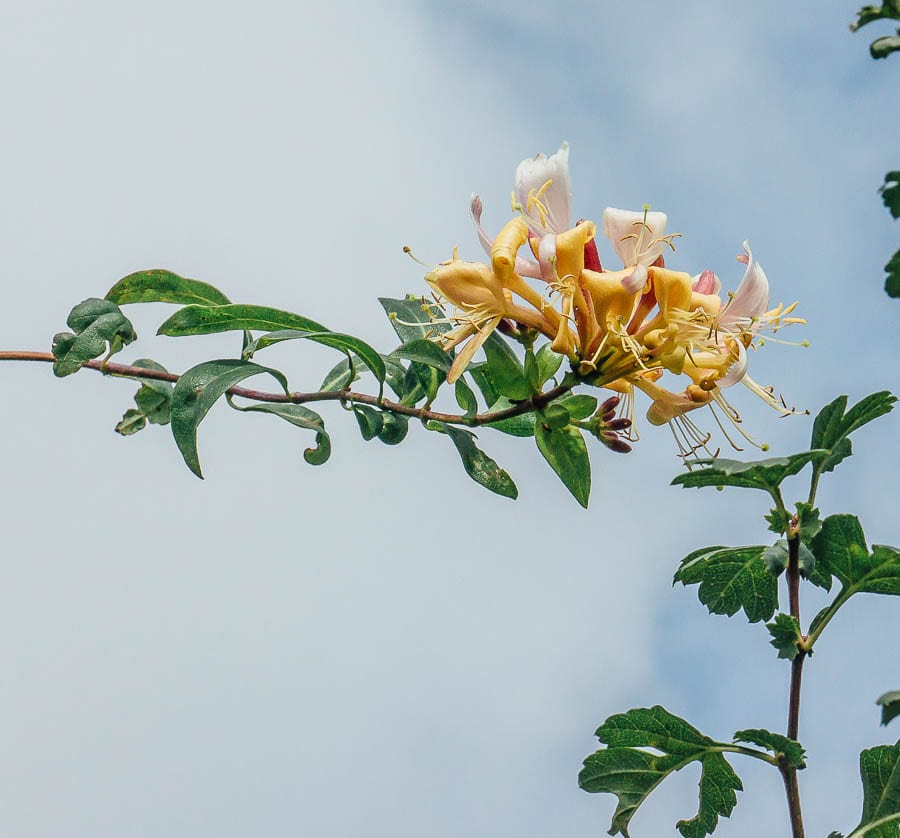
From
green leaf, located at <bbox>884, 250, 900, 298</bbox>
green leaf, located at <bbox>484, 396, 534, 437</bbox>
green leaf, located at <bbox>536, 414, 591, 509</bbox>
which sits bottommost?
green leaf, located at <bbox>884, 250, 900, 298</bbox>

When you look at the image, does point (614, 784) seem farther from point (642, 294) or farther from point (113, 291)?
→ point (113, 291)

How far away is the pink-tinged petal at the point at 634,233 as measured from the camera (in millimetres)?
1034

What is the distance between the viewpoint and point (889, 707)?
0.51 m

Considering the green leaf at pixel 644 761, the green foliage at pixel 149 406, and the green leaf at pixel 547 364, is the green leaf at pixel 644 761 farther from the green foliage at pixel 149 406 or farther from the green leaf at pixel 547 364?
the green foliage at pixel 149 406

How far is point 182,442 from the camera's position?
94 cm

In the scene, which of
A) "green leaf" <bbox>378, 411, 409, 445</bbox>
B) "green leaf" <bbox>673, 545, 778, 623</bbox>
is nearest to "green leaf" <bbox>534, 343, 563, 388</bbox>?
"green leaf" <bbox>378, 411, 409, 445</bbox>

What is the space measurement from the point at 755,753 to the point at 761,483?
6.9 inches

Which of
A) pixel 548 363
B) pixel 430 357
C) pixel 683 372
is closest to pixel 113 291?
pixel 430 357

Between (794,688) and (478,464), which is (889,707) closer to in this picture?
(794,688)

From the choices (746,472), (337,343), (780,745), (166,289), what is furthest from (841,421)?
(166,289)

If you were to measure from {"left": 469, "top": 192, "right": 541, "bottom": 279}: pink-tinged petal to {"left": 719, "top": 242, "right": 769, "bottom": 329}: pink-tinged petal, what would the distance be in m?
0.18

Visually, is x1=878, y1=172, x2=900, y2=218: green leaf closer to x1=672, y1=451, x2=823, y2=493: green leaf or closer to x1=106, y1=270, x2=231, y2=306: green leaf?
x1=672, y1=451, x2=823, y2=493: green leaf

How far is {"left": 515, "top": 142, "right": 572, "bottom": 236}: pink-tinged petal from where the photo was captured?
3.43ft

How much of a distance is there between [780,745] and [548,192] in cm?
56
